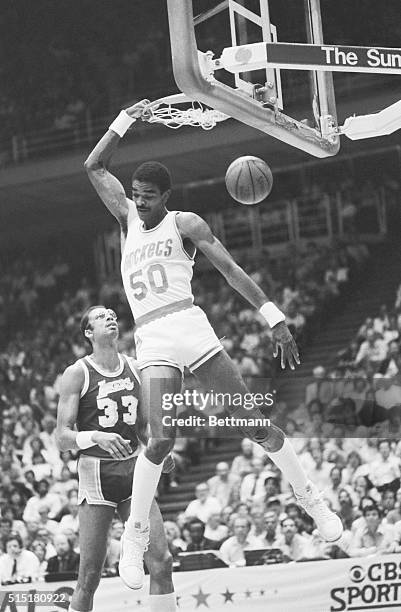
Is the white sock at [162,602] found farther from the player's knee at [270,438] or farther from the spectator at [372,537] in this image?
the spectator at [372,537]

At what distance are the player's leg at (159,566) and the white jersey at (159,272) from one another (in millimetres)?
1242

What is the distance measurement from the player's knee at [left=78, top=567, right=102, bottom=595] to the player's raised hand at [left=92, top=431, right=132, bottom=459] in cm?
68

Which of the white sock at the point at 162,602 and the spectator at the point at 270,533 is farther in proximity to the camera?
the spectator at the point at 270,533

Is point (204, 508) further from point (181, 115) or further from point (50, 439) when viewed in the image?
point (181, 115)

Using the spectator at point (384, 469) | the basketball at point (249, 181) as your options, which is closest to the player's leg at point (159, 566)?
the basketball at point (249, 181)

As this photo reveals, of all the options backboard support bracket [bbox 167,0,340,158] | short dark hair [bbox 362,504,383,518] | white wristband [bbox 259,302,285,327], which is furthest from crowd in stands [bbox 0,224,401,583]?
backboard support bracket [bbox 167,0,340,158]

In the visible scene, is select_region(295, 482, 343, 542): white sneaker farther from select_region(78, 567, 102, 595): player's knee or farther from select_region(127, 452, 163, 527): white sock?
select_region(78, 567, 102, 595): player's knee

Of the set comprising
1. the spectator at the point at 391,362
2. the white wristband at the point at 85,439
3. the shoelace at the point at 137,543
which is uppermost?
the spectator at the point at 391,362

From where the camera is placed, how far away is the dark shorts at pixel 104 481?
7.24 m

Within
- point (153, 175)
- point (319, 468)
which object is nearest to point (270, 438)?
point (153, 175)

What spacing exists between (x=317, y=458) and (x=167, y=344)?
218 inches

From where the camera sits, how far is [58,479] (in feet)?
46.5

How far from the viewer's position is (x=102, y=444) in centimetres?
709

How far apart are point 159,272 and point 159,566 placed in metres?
Result: 1.77
